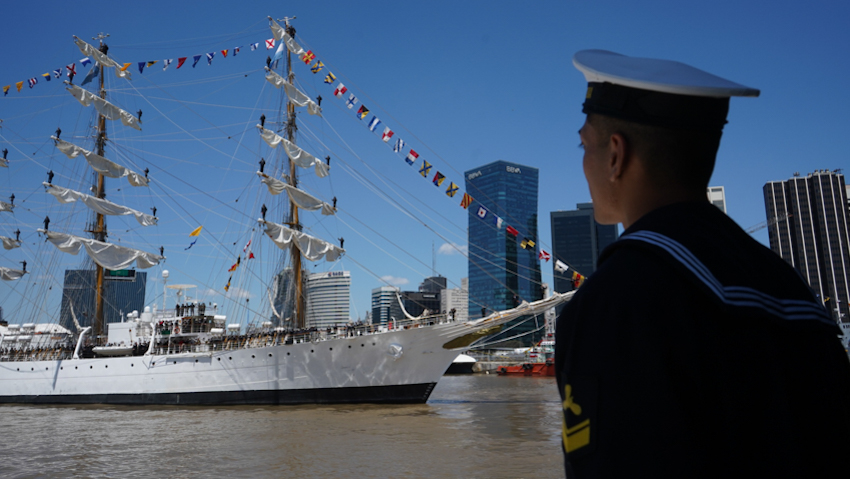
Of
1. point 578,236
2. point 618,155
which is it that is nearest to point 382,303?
point 578,236

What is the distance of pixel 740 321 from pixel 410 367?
26.9 metres

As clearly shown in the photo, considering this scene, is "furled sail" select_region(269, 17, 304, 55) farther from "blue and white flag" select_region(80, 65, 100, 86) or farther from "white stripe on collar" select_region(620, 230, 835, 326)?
"white stripe on collar" select_region(620, 230, 835, 326)

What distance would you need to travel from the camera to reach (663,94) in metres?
1.11

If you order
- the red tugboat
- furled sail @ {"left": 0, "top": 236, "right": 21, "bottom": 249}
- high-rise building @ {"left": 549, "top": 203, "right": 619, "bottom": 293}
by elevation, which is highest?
high-rise building @ {"left": 549, "top": 203, "right": 619, "bottom": 293}

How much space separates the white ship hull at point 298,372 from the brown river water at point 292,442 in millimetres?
1080

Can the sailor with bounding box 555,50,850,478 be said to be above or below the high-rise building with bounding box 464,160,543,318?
below

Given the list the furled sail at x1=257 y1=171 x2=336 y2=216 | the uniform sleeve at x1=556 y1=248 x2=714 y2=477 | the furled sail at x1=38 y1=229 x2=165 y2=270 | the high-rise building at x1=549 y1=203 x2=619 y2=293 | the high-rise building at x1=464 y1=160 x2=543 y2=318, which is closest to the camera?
the uniform sleeve at x1=556 y1=248 x2=714 y2=477

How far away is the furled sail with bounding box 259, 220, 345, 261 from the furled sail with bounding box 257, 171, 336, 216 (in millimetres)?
2150

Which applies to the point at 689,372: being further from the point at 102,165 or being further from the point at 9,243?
the point at 9,243

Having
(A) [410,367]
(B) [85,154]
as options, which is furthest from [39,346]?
(A) [410,367]

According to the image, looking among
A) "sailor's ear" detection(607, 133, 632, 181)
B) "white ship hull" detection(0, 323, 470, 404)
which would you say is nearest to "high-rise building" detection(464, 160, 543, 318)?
"white ship hull" detection(0, 323, 470, 404)

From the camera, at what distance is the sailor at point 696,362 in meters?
0.88

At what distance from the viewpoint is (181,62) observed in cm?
3080

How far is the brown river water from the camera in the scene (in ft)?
42.6
